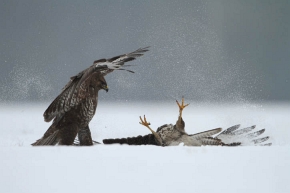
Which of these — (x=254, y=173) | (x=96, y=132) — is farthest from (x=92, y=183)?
(x=96, y=132)

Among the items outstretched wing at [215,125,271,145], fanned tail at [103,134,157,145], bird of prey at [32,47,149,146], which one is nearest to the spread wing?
bird of prey at [32,47,149,146]

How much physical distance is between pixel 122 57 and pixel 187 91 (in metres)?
12.9

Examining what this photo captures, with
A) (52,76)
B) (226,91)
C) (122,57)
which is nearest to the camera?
(122,57)

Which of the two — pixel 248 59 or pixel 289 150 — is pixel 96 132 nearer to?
pixel 289 150

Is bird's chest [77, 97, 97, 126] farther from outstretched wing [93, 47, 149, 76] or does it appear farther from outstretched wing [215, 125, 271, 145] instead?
outstretched wing [215, 125, 271, 145]

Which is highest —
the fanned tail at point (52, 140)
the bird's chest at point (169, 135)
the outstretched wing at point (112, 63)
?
the outstretched wing at point (112, 63)

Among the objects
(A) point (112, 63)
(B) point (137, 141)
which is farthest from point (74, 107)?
(B) point (137, 141)

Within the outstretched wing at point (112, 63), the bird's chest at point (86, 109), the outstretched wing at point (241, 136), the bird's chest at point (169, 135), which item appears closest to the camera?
the outstretched wing at point (112, 63)

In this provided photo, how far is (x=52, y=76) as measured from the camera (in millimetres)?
15211

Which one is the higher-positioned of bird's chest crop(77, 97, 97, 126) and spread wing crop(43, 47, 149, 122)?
spread wing crop(43, 47, 149, 122)

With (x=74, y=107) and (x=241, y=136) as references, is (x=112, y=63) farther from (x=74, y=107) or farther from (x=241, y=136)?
(x=241, y=136)

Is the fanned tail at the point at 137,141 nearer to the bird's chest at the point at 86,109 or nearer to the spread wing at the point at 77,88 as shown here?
the bird's chest at the point at 86,109

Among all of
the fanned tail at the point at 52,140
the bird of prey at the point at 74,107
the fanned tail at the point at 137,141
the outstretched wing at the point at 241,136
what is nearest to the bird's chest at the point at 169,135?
the fanned tail at the point at 137,141

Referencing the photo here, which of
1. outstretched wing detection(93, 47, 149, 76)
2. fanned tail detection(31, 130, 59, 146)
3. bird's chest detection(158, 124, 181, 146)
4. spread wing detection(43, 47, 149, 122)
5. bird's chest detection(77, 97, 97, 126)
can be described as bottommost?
fanned tail detection(31, 130, 59, 146)
